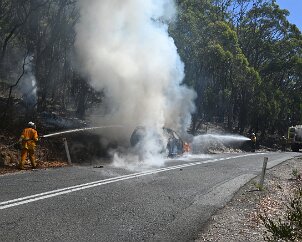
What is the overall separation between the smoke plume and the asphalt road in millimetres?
7194

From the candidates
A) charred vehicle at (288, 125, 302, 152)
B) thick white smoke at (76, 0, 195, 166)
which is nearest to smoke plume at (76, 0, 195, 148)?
thick white smoke at (76, 0, 195, 166)

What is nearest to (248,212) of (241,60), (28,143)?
(28,143)

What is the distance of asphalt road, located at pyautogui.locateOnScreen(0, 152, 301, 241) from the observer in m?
6.61

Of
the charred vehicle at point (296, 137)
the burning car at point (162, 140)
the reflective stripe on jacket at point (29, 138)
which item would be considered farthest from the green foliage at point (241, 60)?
the reflective stripe on jacket at point (29, 138)

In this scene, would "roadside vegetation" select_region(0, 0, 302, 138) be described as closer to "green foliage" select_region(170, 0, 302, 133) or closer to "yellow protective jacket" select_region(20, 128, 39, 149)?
"green foliage" select_region(170, 0, 302, 133)

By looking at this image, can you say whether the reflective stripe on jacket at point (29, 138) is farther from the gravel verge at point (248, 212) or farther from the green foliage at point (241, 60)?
the green foliage at point (241, 60)

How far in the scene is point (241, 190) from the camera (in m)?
11.8

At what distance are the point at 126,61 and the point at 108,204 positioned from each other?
1275cm

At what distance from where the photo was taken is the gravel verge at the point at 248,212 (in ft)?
23.2

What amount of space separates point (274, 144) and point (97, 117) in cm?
3275

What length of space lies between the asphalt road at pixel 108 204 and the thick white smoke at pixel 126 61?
7101 mm

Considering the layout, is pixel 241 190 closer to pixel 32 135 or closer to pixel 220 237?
pixel 220 237

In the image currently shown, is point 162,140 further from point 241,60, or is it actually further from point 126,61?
point 241,60

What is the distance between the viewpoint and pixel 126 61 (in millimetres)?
20453
